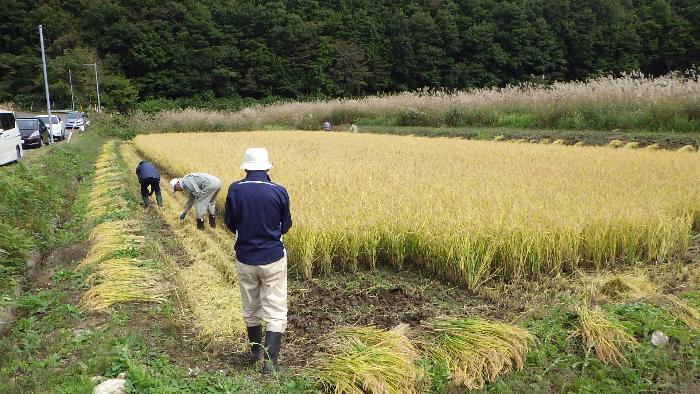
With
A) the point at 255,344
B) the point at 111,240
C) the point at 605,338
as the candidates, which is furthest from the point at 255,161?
the point at 111,240

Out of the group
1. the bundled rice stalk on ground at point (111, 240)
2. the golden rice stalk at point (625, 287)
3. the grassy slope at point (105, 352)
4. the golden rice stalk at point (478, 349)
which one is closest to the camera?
the grassy slope at point (105, 352)

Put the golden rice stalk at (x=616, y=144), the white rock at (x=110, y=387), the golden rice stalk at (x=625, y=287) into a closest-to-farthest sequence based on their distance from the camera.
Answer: the white rock at (x=110, y=387), the golden rice stalk at (x=625, y=287), the golden rice stalk at (x=616, y=144)

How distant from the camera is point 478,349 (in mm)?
3145

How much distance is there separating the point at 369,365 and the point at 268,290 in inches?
33.6

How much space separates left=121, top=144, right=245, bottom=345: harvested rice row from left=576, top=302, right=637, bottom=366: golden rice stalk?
2474 mm

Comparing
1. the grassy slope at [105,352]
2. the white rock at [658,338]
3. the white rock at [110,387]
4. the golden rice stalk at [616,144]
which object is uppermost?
the golden rice stalk at [616,144]

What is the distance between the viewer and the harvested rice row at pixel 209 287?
3799 millimetres

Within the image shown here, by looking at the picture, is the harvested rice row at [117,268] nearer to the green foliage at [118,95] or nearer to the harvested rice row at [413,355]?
the harvested rice row at [413,355]

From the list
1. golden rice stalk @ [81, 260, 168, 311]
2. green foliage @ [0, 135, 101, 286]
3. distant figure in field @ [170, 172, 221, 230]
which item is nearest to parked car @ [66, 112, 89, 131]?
green foliage @ [0, 135, 101, 286]

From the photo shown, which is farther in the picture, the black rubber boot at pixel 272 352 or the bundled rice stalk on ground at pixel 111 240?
the bundled rice stalk on ground at pixel 111 240

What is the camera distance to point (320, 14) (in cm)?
5288

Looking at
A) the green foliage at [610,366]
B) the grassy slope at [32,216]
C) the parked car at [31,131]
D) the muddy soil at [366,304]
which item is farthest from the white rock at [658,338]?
the parked car at [31,131]

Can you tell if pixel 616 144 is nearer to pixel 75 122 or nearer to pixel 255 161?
pixel 255 161

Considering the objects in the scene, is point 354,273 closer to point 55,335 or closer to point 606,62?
point 55,335
